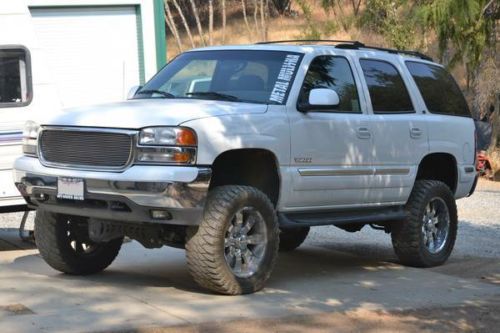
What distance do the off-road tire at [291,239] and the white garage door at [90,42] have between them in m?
3.58

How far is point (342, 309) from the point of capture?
7.02 m

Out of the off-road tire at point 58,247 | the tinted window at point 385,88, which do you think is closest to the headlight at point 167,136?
the off-road tire at point 58,247

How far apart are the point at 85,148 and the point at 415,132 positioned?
3453mm

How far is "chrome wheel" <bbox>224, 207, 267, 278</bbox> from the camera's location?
723 cm

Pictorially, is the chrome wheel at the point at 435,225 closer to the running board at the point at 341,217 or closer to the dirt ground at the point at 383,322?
the running board at the point at 341,217

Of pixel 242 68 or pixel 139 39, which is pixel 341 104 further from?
pixel 139 39

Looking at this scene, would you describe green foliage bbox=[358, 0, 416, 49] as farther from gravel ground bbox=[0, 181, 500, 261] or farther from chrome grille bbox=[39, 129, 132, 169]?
chrome grille bbox=[39, 129, 132, 169]

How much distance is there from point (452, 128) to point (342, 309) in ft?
10.7

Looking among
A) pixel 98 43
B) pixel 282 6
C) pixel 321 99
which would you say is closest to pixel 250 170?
pixel 321 99

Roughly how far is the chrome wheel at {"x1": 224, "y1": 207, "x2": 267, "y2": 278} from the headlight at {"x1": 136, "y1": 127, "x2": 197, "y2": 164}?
708 millimetres

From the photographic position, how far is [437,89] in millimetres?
9703

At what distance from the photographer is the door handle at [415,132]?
8953 mm

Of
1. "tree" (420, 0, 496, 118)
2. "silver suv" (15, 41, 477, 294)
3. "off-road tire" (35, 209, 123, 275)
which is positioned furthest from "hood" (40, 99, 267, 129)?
"tree" (420, 0, 496, 118)

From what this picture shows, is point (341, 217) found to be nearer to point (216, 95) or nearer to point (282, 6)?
point (216, 95)
